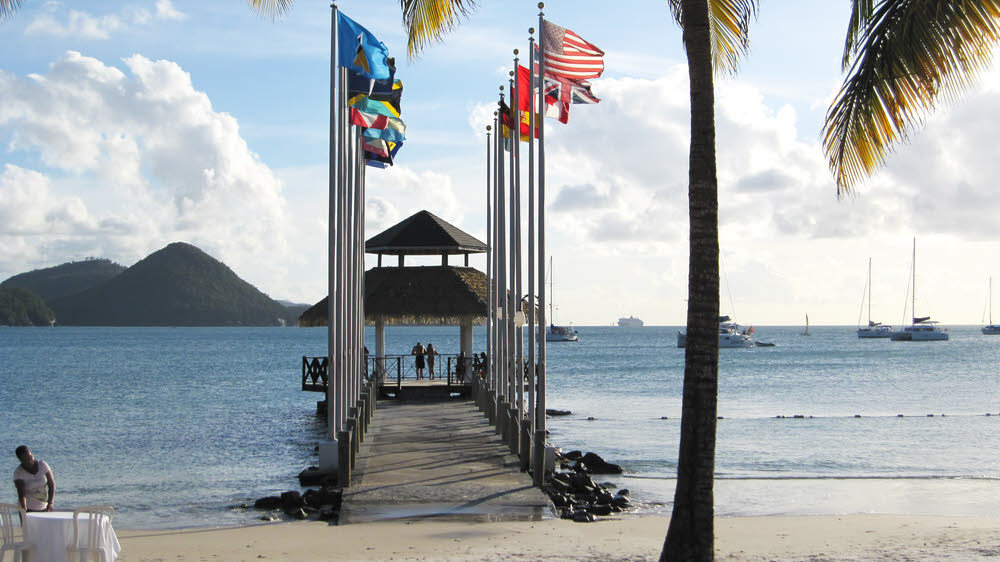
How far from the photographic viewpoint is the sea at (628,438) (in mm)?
21594

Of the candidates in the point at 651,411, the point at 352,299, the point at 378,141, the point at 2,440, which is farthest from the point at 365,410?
the point at 651,411

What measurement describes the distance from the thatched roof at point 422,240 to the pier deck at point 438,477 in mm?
9533

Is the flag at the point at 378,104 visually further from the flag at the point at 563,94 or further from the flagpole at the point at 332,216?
the flag at the point at 563,94

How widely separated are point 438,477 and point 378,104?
286 inches

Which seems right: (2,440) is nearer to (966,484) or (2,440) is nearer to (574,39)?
(574,39)

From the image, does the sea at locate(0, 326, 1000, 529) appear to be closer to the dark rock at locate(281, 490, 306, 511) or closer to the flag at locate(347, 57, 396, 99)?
the dark rock at locate(281, 490, 306, 511)

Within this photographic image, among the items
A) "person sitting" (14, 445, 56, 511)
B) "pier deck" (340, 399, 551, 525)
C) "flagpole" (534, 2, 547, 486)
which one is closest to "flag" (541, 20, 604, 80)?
"flagpole" (534, 2, 547, 486)

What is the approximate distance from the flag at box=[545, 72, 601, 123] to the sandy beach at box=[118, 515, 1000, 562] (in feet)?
23.7

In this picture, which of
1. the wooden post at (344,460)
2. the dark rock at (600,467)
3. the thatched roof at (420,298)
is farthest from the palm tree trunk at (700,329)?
the thatched roof at (420,298)

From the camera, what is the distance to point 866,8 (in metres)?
10.5

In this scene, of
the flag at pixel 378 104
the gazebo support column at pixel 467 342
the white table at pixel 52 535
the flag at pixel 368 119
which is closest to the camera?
the white table at pixel 52 535

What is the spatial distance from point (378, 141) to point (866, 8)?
13.6 meters

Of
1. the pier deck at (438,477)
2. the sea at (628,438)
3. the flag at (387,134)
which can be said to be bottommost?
the sea at (628,438)

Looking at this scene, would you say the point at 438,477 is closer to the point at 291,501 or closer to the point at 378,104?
the point at 291,501
